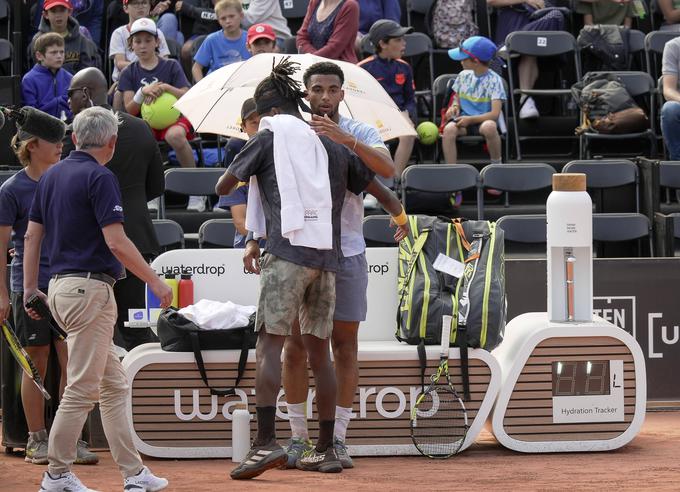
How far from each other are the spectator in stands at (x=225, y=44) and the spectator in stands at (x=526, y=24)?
9.02ft

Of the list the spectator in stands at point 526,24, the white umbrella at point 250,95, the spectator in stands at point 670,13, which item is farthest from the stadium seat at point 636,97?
the white umbrella at point 250,95

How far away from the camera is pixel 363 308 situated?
5969mm

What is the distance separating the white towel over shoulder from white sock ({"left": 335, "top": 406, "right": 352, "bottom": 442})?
3.12ft

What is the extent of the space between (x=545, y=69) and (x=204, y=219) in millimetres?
4131

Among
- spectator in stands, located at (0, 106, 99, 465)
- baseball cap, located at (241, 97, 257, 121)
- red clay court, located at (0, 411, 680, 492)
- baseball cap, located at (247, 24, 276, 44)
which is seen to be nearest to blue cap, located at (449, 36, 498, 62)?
baseball cap, located at (247, 24, 276, 44)

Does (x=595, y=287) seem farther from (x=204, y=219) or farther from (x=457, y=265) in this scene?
(x=204, y=219)

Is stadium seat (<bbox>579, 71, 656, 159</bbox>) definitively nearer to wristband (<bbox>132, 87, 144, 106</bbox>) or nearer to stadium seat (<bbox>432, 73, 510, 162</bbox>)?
stadium seat (<bbox>432, 73, 510, 162</bbox>)

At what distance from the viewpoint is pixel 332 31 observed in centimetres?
1076

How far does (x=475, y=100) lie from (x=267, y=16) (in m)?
2.23

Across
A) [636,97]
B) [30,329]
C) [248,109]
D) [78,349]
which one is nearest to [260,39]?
[636,97]

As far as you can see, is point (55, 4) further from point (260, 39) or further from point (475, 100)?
point (475, 100)

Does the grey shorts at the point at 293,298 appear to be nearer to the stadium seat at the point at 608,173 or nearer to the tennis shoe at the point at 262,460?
the tennis shoe at the point at 262,460

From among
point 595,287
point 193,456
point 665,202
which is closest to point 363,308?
point 193,456

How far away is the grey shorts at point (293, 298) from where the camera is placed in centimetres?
554
